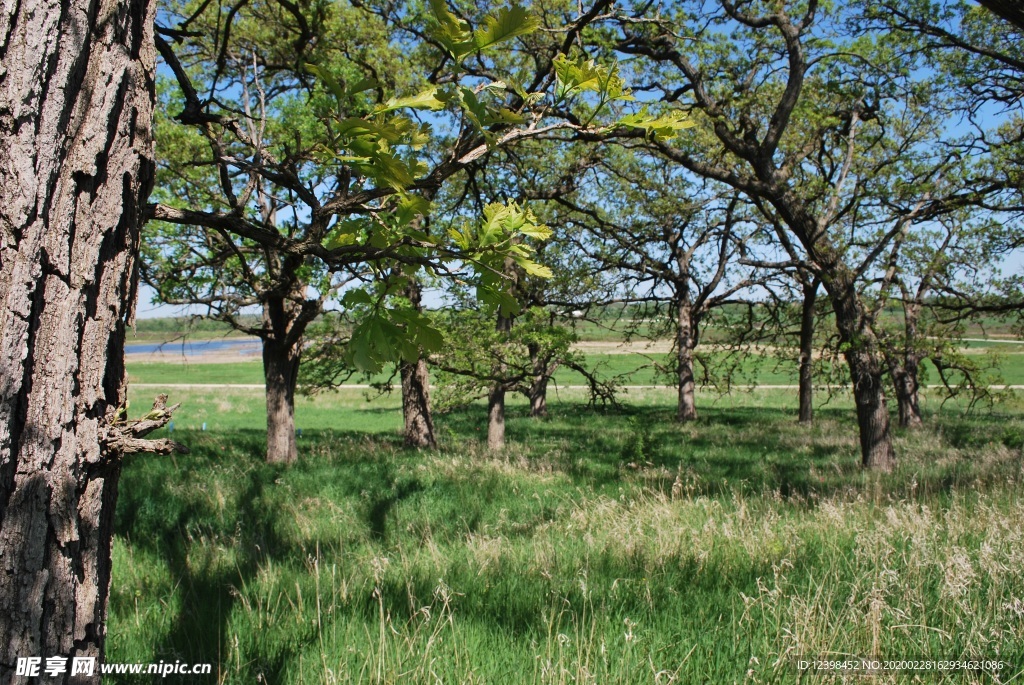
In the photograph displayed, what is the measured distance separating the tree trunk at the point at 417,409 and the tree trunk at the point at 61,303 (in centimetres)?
961

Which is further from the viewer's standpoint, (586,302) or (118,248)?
(586,302)

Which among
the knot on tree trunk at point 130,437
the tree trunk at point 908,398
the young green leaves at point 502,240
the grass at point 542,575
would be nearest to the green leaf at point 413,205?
the young green leaves at point 502,240

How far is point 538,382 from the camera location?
14.2 meters

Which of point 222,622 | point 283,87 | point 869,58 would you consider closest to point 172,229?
point 283,87

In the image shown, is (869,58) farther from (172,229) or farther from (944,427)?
(944,427)

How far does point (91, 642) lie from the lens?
159 centimetres

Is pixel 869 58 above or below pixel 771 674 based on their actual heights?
above

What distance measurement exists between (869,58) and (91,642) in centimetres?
1018

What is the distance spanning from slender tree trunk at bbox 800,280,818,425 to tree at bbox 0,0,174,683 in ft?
52.9

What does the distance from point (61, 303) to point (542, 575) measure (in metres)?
2.80

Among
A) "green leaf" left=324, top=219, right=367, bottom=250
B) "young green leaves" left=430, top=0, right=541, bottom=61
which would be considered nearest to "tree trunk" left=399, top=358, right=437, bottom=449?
"green leaf" left=324, top=219, right=367, bottom=250

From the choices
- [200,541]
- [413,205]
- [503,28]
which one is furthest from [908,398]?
[503,28]

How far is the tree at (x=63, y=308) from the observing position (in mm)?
1418

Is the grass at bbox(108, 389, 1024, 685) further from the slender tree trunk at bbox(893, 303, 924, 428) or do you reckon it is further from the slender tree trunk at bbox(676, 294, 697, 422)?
the slender tree trunk at bbox(676, 294, 697, 422)
